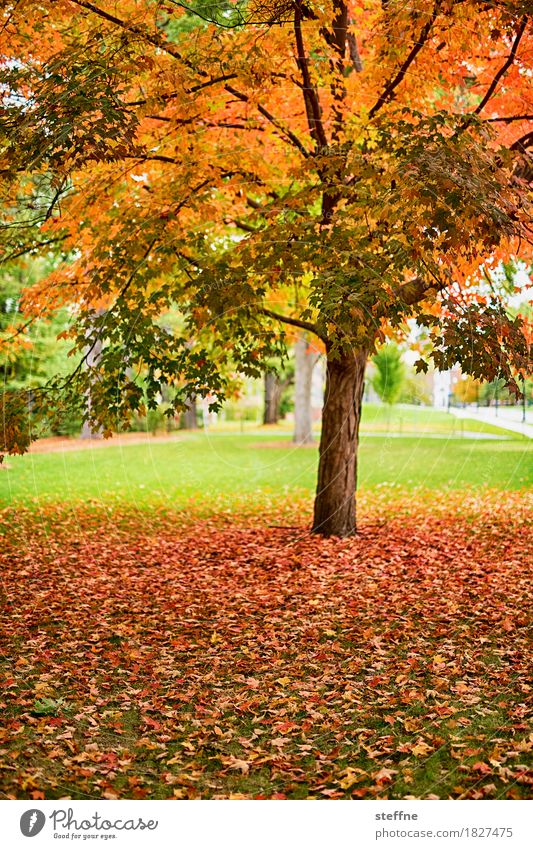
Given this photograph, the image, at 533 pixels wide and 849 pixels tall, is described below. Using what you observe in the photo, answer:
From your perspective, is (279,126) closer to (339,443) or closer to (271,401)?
(339,443)

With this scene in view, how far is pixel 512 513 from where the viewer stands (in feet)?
39.8

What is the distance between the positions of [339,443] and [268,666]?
4.28 meters

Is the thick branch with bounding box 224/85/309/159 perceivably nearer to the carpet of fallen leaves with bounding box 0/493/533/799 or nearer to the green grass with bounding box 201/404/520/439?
the carpet of fallen leaves with bounding box 0/493/533/799

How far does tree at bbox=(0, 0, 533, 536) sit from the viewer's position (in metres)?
6.72

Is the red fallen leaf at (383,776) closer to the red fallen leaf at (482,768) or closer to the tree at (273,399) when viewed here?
the red fallen leaf at (482,768)

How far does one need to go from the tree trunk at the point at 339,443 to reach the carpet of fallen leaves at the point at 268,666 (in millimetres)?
440

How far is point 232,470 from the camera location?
1914 centimetres

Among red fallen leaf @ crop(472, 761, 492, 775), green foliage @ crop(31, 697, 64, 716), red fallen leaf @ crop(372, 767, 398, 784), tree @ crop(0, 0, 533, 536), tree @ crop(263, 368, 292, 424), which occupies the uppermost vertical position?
tree @ crop(0, 0, 533, 536)

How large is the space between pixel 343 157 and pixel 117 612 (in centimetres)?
487

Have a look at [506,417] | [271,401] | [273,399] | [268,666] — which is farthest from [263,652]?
[271,401]

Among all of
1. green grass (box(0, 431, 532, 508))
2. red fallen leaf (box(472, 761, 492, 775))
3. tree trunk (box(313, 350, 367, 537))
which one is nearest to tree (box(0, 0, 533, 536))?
tree trunk (box(313, 350, 367, 537))

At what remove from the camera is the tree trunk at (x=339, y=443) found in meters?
10.1

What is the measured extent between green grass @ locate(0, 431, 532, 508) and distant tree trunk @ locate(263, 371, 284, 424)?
600cm

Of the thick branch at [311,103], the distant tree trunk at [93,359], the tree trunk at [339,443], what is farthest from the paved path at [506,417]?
the distant tree trunk at [93,359]
